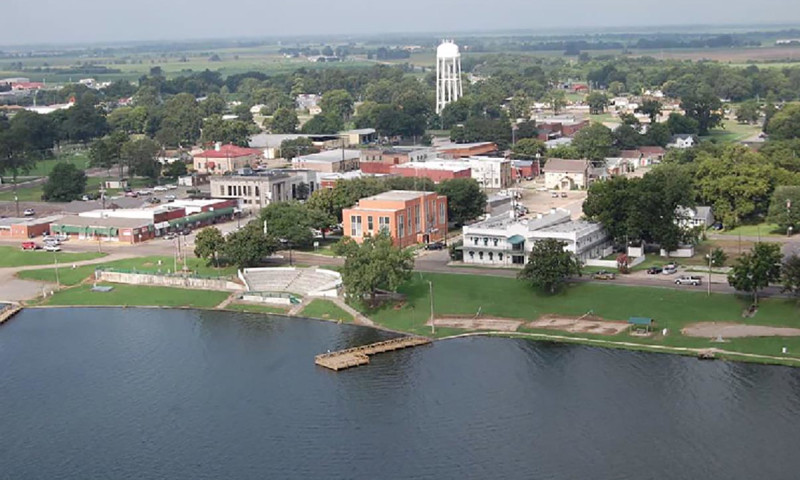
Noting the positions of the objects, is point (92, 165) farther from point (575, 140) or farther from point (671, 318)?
point (671, 318)

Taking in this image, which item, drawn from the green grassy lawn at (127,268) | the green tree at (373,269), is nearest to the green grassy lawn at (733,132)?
the green grassy lawn at (127,268)

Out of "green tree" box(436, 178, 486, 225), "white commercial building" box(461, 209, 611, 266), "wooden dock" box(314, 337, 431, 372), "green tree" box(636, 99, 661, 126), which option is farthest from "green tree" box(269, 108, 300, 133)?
"wooden dock" box(314, 337, 431, 372)

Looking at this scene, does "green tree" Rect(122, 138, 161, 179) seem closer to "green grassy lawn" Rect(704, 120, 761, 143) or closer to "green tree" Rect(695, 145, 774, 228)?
"green tree" Rect(695, 145, 774, 228)

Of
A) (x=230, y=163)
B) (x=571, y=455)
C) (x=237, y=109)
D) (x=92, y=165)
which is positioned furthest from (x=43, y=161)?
(x=571, y=455)

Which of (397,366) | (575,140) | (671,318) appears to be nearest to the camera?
(397,366)

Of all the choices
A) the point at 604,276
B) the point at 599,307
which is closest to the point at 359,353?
the point at 599,307

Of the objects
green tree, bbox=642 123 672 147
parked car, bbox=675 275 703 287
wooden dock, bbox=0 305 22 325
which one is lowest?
wooden dock, bbox=0 305 22 325

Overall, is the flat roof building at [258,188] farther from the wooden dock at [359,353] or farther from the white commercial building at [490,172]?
the wooden dock at [359,353]
